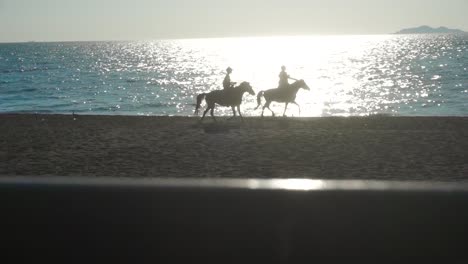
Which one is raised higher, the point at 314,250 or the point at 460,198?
the point at 460,198

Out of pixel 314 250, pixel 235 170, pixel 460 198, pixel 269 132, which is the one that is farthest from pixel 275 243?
pixel 269 132

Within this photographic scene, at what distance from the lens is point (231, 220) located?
2.60 m

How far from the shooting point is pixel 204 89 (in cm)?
5884

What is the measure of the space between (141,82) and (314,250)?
65489 millimetres

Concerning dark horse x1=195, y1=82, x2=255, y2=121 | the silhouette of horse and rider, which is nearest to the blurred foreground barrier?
the silhouette of horse and rider

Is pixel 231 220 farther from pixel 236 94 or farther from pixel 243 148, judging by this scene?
pixel 236 94

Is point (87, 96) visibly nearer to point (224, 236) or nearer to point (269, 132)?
point (269, 132)

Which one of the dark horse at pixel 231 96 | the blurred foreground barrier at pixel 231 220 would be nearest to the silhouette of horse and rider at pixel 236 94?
the dark horse at pixel 231 96

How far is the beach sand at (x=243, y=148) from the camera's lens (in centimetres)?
968

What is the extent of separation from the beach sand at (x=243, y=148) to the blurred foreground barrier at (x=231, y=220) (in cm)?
467

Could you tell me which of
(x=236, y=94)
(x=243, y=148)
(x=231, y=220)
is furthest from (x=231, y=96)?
(x=231, y=220)

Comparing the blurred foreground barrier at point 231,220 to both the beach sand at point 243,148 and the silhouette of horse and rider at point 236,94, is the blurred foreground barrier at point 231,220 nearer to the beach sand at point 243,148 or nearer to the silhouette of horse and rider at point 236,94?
the beach sand at point 243,148

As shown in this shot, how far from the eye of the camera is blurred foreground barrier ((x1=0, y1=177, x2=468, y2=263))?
2.56 metres

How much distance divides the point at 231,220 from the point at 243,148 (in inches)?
388
